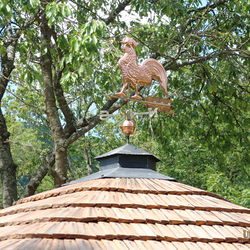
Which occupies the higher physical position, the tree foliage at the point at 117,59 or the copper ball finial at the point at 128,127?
the tree foliage at the point at 117,59

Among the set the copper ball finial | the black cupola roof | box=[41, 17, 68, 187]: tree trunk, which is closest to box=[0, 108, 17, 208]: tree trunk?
box=[41, 17, 68, 187]: tree trunk

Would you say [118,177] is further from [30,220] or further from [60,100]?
[60,100]

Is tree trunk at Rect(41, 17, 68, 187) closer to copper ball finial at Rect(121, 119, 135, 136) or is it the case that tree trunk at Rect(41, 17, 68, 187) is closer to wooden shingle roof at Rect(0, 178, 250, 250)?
copper ball finial at Rect(121, 119, 135, 136)

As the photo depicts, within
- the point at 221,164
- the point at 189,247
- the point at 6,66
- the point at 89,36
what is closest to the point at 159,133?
the point at 221,164

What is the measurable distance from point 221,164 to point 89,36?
5658 mm

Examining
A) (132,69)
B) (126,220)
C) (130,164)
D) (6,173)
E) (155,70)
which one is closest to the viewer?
(126,220)

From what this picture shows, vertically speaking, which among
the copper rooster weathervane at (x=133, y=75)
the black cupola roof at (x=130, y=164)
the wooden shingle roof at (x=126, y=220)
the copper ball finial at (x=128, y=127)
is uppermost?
the copper rooster weathervane at (x=133, y=75)

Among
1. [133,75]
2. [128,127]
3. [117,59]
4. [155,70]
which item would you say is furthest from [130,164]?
[117,59]

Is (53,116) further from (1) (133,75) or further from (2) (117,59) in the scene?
(1) (133,75)

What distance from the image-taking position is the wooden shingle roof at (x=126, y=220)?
196 cm

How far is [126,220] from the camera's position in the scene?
7.30ft

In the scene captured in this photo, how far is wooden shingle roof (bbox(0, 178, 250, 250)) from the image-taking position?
1964 millimetres

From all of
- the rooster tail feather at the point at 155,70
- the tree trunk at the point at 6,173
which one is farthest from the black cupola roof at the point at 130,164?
the tree trunk at the point at 6,173

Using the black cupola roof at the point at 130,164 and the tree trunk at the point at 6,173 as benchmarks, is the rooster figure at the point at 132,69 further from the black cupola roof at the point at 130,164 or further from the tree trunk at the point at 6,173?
the tree trunk at the point at 6,173
